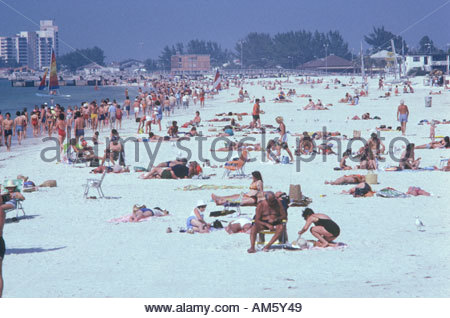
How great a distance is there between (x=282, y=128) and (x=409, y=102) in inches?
996

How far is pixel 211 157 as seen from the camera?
1841 cm

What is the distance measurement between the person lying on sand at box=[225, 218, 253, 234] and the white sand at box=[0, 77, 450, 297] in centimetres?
12

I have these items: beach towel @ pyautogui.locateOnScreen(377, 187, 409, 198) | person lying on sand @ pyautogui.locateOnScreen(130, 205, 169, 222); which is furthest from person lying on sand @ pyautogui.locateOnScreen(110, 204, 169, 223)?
beach towel @ pyautogui.locateOnScreen(377, 187, 409, 198)

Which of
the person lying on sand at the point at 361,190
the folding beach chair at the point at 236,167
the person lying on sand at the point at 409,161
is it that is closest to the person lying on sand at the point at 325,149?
the person lying on sand at the point at 409,161

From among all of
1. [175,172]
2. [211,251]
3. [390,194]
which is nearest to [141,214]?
[211,251]

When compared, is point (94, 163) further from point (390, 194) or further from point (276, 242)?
point (276, 242)

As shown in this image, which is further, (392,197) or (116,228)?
(392,197)

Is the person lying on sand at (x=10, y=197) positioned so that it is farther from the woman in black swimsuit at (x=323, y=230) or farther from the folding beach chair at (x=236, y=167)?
the folding beach chair at (x=236, y=167)

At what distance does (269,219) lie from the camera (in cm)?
858

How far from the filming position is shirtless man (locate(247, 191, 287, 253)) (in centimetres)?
850

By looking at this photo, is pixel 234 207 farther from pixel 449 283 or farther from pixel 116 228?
pixel 449 283

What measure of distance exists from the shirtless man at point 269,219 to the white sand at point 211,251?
0.21m

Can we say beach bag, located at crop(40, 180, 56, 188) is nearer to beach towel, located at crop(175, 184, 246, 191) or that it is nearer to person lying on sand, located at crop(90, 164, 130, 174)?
person lying on sand, located at crop(90, 164, 130, 174)
